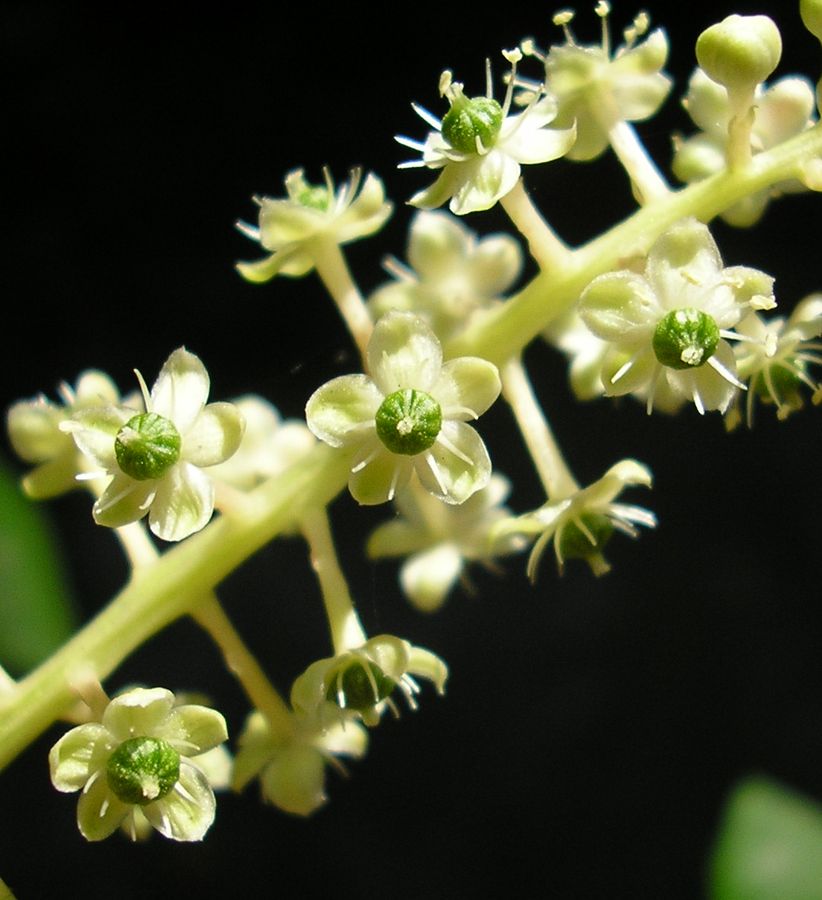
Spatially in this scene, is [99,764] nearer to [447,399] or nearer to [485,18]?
[447,399]

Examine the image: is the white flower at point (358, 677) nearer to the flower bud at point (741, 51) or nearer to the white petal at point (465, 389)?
the white petal at point (465, 389)

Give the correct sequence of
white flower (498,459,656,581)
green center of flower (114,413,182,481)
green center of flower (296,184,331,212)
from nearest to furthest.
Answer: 1. green center of flower (114,413,182,481)
2. white flower (498,459,656,581)
3. green center of flower (296,184,331,212)

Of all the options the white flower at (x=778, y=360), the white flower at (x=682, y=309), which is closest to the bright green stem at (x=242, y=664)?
the white flower at (x=682, y=309)

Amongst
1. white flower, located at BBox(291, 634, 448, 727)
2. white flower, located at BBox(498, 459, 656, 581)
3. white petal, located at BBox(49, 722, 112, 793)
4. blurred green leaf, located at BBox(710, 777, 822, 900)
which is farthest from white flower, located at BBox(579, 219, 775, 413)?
blurred green leaf, located at BBox(710, 777, 822, 900)

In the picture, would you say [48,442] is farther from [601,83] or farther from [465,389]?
[601,83]

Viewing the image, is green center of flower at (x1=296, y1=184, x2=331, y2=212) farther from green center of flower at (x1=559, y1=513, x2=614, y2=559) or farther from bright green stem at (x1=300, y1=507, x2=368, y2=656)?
green center of flower at (x1=559, y1=513, x2=614, y2=559)

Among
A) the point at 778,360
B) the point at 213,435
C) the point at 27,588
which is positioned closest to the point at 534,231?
the point at 778,360

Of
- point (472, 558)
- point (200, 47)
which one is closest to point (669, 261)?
point (472, 558)
